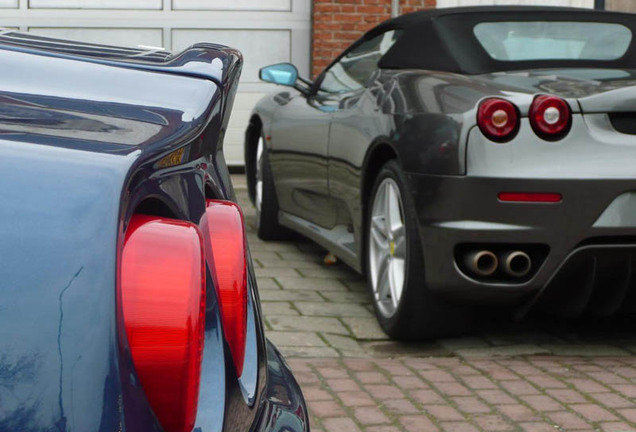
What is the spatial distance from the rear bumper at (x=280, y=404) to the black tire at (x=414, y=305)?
→ 102 inches

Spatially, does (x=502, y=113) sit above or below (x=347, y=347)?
above

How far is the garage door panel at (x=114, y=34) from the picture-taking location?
38.1 ft

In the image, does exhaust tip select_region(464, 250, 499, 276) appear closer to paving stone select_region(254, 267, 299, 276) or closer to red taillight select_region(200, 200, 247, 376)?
paving stone select_region(254, 267, 299, 276)

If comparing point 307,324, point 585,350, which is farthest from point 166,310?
point 307,324

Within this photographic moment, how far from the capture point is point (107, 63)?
1.59 m

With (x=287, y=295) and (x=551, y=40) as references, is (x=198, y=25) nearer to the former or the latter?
(x=287, y=295)

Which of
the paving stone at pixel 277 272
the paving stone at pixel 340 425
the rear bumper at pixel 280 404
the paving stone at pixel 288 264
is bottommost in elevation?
the paving stone at pixel 288 264

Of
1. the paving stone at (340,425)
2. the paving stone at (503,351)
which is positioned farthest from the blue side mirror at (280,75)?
the paving stone at (340,425)

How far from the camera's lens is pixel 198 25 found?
38.5 feet

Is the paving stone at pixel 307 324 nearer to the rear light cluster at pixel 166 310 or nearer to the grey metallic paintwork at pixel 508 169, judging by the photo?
the grey metallic paintwork at pixel 508 169

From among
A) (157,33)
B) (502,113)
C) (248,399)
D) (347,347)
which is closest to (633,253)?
(502,113)

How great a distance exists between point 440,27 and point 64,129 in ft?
13.4

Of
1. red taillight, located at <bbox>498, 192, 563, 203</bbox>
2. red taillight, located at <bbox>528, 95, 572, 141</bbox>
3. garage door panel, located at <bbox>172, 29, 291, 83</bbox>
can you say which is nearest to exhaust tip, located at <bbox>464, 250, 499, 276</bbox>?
red taillight, located at <bbox>498, 192, 563, 203</bbox>

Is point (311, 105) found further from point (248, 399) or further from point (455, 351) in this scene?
point (248, 399)
